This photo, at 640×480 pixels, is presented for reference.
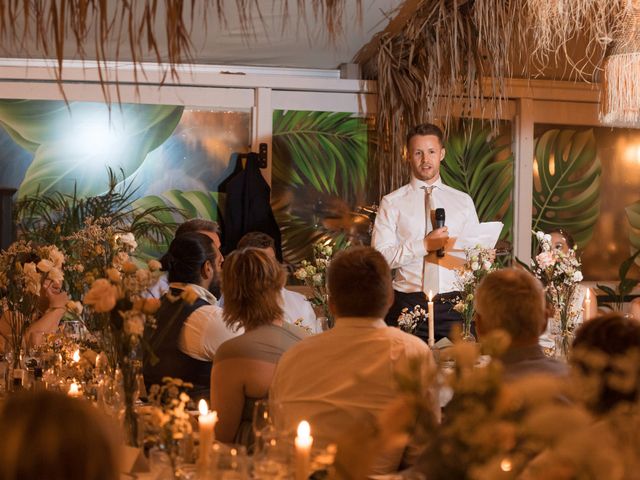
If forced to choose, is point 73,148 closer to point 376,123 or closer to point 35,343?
point 376,123

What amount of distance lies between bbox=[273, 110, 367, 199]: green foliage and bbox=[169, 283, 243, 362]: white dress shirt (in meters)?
3.13

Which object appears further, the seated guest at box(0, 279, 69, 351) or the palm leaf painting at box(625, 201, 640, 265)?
the palm leaf painting at box(625, 201, 640, 265)

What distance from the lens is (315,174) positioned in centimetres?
640

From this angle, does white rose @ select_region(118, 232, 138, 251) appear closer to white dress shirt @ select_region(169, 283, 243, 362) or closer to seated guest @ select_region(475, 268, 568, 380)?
white dress shirt @ select_region(169, 283, 243, 362)

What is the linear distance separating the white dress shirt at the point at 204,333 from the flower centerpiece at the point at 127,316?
0.83m

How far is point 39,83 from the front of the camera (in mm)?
6090

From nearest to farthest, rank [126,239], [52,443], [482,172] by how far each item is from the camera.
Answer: [52,443] < [126,239] < [482,172]

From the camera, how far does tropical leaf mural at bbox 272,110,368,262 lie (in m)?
6.36

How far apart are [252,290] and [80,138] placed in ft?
11.9

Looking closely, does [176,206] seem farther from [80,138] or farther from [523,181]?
[523,181]

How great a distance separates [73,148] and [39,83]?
0.46 m

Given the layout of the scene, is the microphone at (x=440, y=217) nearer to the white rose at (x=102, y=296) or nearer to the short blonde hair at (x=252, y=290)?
the short blonde hair at (x=252, y=290)

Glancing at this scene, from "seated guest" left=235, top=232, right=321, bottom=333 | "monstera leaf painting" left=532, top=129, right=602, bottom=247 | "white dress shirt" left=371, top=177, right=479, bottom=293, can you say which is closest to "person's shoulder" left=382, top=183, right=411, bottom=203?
"white dress shirt" left=371, top=177, right=479, bottom=293

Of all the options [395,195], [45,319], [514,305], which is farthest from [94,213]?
[514,305]
